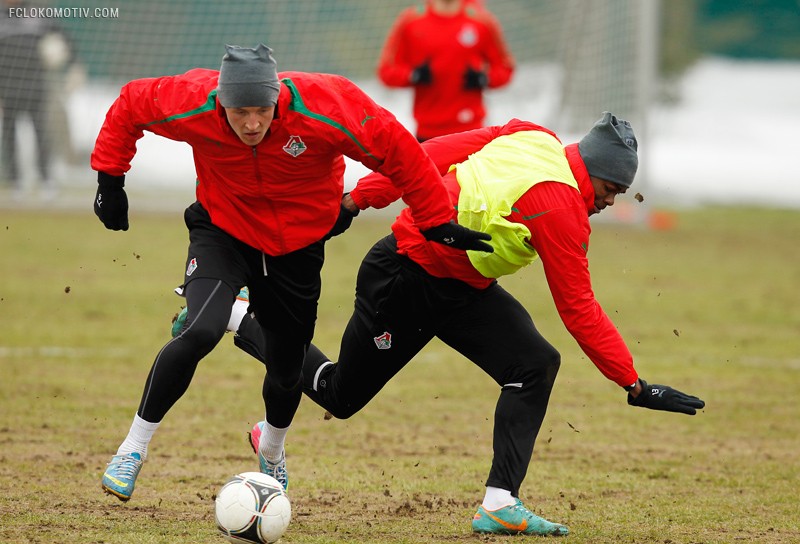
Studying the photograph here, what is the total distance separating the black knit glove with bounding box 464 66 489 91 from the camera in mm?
11672

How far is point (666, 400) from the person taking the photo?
4.80 m

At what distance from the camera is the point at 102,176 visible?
16.2ft

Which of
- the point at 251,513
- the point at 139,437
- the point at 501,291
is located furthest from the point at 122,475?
the point at 501,291

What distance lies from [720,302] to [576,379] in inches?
144

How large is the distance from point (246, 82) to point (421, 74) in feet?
23.9

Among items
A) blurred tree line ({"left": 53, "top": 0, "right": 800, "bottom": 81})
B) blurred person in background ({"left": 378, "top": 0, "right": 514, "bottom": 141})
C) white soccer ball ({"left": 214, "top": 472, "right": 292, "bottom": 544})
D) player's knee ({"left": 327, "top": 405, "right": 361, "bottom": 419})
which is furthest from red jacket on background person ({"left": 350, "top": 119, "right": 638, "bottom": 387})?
blurred tree line ({"left": 53, "top": 0, "right": 800, "bottom": 81})

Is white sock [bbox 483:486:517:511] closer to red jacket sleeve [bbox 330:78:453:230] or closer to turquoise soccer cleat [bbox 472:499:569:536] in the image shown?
turquoise soccer cleat [bbox 472:499:569:536]

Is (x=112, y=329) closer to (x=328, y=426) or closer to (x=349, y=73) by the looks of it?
(x=328, y=426)

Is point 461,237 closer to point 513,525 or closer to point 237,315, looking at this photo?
point 513,525

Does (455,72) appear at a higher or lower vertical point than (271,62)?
lower

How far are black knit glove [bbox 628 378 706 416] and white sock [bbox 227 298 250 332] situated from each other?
1.88 metres

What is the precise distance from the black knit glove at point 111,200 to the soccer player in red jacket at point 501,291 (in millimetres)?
906

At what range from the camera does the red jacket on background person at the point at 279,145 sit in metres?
4.65

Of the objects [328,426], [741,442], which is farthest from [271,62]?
[741,442]
